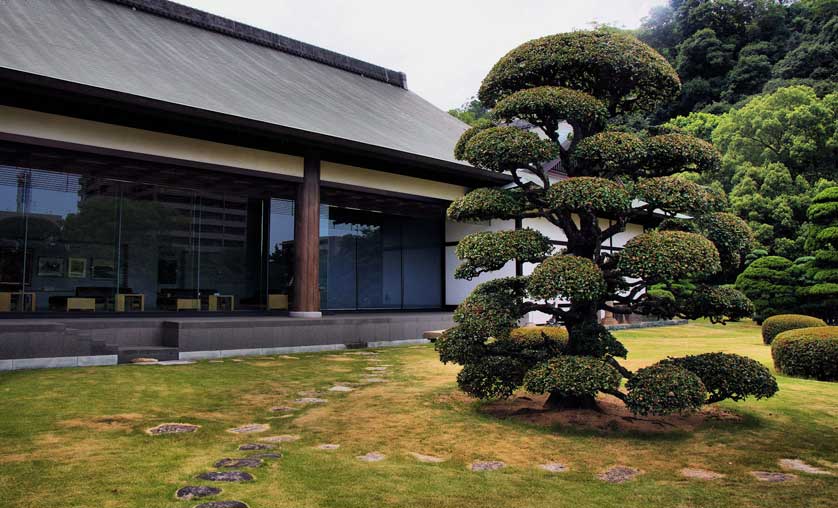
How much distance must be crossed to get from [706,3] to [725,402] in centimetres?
5108

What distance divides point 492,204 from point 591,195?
1214 mm

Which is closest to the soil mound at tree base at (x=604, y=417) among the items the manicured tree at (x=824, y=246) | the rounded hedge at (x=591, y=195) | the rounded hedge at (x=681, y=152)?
the rounded hedge at (x=591, y=195)

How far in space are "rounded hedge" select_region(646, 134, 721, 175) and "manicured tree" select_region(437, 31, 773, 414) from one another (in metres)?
0.02

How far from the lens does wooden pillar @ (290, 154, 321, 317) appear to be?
42.5 ft

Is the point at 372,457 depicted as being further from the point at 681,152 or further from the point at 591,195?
Result: the point at 681,152

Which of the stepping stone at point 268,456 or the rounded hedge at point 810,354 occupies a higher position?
the rounded hedge at point 810,354

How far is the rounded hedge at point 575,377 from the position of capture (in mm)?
5891

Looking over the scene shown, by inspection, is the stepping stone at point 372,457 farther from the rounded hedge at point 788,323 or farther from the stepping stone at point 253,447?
the rounded hedge at point 788,323

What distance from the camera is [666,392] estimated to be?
5.78 m

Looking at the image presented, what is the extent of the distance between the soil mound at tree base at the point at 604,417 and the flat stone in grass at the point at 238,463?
9.41 feet

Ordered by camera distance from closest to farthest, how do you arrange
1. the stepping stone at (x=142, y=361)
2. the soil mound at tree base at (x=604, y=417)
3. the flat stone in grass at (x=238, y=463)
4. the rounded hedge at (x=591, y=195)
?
the flat stone in grass at (x=238, y=463) → the soil mound at tree base at (x=604, y=417) → the rounded hedge at (x=591, y=195) → the stepping stone at (x=142, y=361)

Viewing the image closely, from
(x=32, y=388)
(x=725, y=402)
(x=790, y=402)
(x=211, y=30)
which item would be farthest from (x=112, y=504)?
(x=211, y=30)

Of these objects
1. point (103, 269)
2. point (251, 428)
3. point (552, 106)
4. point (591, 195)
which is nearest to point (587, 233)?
point (591, 195)

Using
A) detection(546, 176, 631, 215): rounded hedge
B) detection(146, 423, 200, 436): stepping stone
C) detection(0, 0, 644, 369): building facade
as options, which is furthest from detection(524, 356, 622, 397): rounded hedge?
detection(0, 0, 644, 369): building facade
